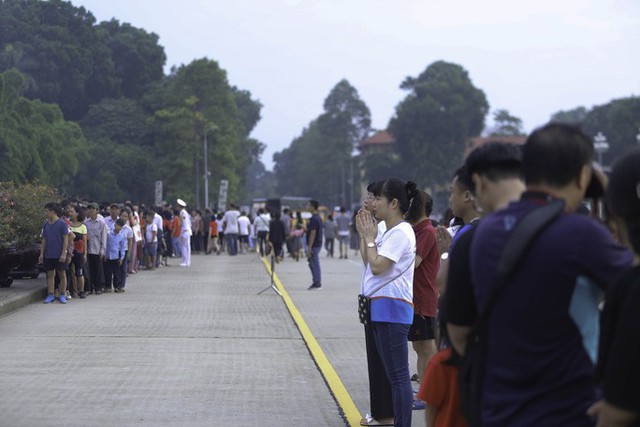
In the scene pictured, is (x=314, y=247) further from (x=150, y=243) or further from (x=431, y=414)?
(x=431, y=414)

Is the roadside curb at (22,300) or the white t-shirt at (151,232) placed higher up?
the white t-shirt at (151,232)

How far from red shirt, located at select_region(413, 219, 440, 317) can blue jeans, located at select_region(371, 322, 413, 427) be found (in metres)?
1.24

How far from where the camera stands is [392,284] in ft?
24.7

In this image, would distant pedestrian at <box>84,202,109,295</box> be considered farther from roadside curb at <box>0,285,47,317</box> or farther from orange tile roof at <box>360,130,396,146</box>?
orange tile roof at <box>360,130,396,146</box>

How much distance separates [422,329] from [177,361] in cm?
424

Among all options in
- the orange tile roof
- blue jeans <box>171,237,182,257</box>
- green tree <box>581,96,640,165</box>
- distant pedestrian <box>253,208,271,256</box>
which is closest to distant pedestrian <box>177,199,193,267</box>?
blue jeans <box>171,237,182,257</box>

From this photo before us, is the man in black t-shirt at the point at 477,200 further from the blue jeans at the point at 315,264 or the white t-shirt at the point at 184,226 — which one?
the white t-shirt at the point at 184,226

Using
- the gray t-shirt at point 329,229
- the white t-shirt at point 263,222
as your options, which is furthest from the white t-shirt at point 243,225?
the gray t-shirt at point 329,229

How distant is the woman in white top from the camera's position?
288 inches

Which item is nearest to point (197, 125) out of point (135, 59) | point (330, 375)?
point (135, 59)

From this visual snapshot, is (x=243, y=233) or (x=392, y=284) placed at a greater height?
(x=392, y=284)

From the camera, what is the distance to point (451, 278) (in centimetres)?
402

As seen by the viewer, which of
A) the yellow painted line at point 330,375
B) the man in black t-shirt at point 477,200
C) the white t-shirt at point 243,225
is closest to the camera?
the man in black t-shirt at point 477,200

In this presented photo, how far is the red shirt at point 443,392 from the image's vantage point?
15.3 feet
